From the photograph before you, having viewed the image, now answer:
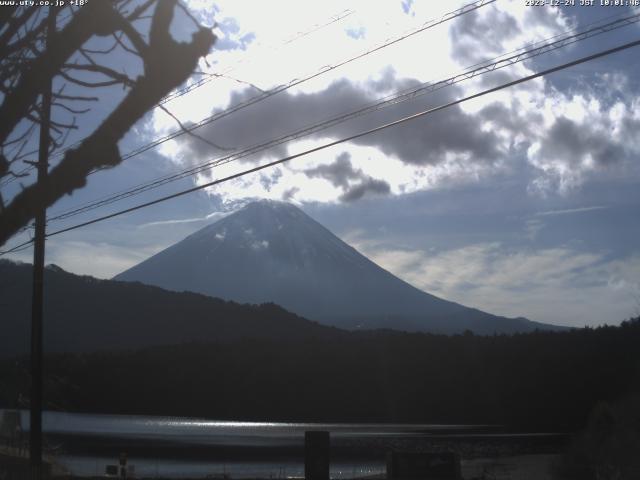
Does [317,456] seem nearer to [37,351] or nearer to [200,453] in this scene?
[37,351]

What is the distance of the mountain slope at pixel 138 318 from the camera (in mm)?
121375

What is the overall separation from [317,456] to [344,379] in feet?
267

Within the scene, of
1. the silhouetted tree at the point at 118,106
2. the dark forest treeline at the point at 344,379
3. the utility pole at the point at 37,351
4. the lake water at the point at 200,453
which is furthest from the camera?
the dark forest treeline at the point at 344,379

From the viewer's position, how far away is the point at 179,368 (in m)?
104

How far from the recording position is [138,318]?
13288 cm

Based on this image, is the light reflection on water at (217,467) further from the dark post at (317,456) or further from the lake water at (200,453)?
the dark post at (317,456)

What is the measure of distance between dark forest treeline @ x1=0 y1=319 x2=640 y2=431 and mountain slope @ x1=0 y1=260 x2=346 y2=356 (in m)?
12.9

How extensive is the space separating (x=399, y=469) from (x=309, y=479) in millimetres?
3422

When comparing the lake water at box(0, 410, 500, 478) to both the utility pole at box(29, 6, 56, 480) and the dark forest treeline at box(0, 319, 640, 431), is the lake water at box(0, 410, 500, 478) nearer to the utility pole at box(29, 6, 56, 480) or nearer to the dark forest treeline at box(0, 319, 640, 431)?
the utility pole at box(29, 6, 56, 480)

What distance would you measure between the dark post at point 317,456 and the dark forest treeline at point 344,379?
58.3 metres

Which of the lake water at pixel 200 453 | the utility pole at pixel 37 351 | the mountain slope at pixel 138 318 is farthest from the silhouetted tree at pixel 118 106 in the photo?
the mountain slope at pixel 138 318

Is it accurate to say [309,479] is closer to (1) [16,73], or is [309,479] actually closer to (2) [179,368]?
(1) [16,73]

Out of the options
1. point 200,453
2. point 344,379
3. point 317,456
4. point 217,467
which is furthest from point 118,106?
point 344,379

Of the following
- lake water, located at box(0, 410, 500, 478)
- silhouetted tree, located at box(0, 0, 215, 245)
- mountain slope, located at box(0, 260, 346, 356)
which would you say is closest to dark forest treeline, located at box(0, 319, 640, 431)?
mountain slope, located at box(0, 260, 346, 356)
